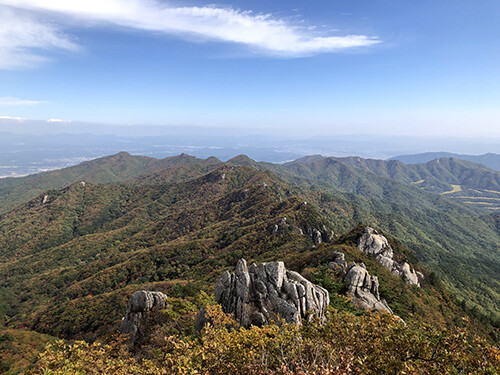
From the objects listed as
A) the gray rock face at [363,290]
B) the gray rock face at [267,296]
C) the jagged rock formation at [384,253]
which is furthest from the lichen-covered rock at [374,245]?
the gray rock face at [267,296]

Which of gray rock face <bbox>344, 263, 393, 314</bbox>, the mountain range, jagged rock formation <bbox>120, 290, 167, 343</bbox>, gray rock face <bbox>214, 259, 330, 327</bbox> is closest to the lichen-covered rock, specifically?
the mountain range

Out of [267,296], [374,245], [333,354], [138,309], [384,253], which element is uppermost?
[333,354]

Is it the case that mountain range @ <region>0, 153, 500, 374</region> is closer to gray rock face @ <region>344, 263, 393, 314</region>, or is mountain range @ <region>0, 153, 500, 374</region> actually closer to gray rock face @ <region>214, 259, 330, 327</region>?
gray rock face @ <region>344, 263, 393, 314</region>

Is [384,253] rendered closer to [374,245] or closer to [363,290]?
[374,245]

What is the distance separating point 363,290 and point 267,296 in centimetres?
2066

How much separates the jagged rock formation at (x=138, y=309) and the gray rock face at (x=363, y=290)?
2882 cm

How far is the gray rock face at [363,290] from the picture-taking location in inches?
1394

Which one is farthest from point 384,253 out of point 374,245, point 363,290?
point 363,290

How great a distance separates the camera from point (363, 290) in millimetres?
38344

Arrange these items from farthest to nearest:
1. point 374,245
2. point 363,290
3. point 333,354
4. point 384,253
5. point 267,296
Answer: point 374,245 < point 384,253 < point 363,290 < point 267,296 < point 333,354

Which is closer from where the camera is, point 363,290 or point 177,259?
point 363,290

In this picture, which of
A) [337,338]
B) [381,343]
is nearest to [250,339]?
[337,338]

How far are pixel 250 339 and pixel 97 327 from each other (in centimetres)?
5854

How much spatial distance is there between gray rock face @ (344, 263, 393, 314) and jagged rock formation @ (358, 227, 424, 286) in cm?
2027
